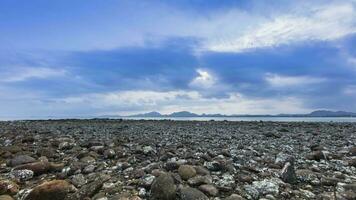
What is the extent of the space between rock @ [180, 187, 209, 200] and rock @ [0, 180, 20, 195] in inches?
157

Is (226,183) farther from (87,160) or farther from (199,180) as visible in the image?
(87,160)

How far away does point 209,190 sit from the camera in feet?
26.7

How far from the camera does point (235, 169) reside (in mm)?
10016

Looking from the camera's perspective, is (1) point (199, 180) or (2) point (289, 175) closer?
(1) point (199, 180)

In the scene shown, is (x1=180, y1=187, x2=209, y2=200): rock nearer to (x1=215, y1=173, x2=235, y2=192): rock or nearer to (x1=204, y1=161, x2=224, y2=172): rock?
(x1=215, y1=173, x2=235, y2=192): rock

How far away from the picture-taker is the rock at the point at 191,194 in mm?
7703

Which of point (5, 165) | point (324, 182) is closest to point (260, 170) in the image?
point (324, 182)

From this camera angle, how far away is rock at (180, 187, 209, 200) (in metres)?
7.70

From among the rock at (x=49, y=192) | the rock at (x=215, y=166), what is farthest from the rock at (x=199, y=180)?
the rock at (x=49, y=192)

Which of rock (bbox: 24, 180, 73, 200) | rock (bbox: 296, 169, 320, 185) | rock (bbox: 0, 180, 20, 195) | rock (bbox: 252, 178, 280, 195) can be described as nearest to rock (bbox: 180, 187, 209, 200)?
rock (bbox: 252, 178, 280, 195)

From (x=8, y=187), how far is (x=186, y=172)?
418cm

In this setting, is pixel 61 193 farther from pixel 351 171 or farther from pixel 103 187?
pixel 351 171

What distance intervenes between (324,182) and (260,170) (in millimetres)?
1675

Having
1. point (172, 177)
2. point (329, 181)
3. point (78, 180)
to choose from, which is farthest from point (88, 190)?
point (329, 181)
